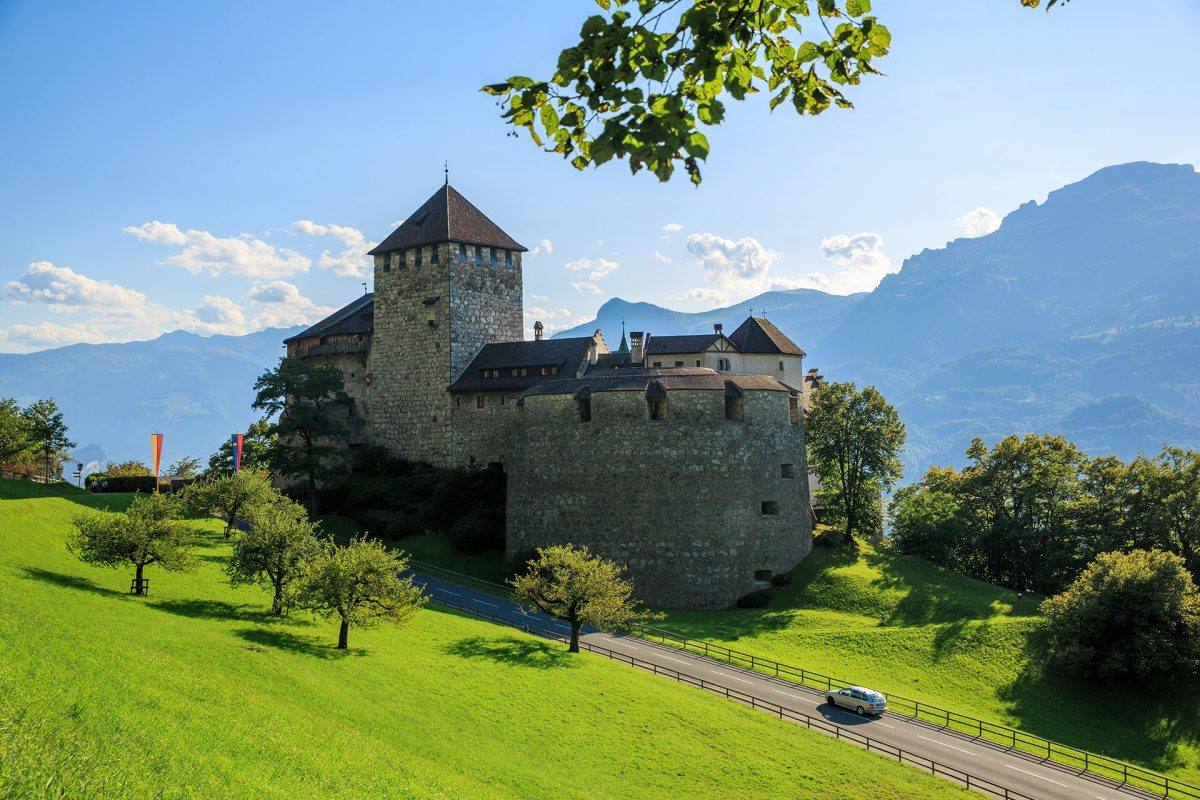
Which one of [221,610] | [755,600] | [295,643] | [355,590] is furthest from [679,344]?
[295,643]

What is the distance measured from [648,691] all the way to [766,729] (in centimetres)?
449

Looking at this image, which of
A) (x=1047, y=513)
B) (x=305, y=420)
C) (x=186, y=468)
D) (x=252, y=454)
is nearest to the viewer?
(x=1047, y=513)

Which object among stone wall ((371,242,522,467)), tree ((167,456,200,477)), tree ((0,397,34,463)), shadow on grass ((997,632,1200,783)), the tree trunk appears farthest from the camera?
tree ((167,456,200,477))

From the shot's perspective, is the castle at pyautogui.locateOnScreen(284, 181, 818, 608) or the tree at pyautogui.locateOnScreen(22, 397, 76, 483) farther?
the tree at pyautogui.locateOnScreen(22, 397, 76, 483)

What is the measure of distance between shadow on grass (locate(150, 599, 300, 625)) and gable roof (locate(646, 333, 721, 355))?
1327 inches

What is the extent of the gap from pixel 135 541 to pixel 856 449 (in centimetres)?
4047

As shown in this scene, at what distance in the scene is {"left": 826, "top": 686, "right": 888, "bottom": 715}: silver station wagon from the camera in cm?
3216

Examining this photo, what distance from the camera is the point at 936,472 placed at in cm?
5919

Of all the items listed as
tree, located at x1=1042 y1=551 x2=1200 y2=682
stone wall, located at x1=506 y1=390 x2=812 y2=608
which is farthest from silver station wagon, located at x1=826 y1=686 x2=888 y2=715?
stone wall, located at x1=506 y1=390 x2=812 y2=608

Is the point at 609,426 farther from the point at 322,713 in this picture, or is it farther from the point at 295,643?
the point at 322,713

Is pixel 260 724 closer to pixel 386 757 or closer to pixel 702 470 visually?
pixel 386 757

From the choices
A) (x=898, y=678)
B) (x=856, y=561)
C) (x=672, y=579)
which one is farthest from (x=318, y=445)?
(x=898, y=678)

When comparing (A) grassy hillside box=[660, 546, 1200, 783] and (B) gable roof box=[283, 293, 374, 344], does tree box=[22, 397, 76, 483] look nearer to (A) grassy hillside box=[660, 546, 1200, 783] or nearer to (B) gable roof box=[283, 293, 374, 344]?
(B) gable roof box=[283, 293, 374, 344]

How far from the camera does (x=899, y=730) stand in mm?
30812
